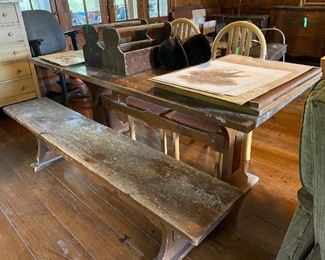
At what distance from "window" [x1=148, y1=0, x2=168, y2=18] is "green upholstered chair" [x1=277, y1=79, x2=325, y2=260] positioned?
3841 millimetres

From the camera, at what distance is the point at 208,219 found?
0.94m

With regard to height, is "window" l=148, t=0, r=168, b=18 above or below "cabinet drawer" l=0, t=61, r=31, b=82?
above

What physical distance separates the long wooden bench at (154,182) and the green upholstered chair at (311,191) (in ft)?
0.90

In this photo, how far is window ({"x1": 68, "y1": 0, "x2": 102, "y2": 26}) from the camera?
3.33 m

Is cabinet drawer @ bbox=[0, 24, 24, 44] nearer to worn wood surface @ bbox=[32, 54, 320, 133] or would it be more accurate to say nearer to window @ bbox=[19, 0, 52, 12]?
window @ bbox=[19, 0, 52, 12]

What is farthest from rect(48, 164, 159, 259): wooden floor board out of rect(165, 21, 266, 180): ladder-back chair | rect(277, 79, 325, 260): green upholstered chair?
rect(277, 79, 325, 260): green upholstered chair

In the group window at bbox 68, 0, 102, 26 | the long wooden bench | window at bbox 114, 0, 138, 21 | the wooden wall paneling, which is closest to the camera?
the long wooden bench

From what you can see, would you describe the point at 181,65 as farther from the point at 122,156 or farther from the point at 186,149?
the point at 186,149

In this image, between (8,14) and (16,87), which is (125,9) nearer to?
(8,14)

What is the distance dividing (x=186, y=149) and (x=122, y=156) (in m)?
0.88

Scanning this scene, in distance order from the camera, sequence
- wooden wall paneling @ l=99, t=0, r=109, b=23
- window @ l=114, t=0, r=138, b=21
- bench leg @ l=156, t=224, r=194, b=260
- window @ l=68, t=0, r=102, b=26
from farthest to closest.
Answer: window @ l=114, t=0, r=138, b=21 → wooden wall paneling @ l=99, t=0, r=109, b=23 → window @ l=68, t=0, r=102, b=26 → bench leg @ l=156, t=224, r=194, b=260

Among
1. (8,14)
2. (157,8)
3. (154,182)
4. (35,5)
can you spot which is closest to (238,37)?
(154,182)

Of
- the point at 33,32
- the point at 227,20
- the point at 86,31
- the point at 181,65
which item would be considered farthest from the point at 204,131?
the point at 227,20

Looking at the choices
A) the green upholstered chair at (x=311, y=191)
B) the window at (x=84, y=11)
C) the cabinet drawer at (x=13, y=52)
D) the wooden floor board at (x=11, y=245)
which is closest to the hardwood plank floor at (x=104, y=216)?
the wooden floor board at (x=11, y=245)
